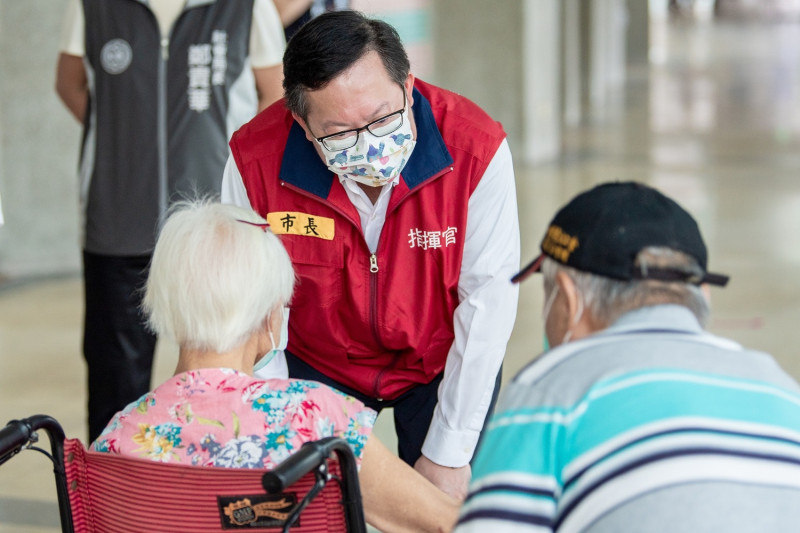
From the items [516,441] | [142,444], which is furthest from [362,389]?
[516,441]

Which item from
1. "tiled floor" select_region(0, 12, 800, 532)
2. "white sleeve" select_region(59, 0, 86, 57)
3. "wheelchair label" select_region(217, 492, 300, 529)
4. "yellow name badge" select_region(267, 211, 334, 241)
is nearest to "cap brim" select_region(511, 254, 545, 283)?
"wheelchair label" select_region(217, 492, 300, 529)

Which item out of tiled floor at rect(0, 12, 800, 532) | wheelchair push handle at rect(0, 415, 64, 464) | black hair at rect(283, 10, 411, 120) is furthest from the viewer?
tiled floor at rect(0, 12, 800, 532)

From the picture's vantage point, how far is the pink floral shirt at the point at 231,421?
163 cm

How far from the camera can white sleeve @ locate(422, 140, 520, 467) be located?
215 centimetres

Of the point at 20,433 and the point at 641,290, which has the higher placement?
Result: the point at 641,290

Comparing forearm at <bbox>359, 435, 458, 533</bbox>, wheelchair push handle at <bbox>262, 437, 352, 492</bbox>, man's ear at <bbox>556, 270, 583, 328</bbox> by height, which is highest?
man's ear at <bbox>556, 270, 583, 328</bbox>

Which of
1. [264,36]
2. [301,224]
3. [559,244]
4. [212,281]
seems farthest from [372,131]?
[264,36]

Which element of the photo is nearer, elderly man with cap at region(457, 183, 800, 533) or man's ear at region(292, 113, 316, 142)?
elderly man with cap at region(457, 183, 800, 533)

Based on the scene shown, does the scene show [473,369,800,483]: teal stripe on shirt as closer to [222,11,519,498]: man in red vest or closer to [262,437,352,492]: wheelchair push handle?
[262,437,352,492]: wheelchair push handle

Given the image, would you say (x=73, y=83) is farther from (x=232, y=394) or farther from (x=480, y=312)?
(x=232, y=394)

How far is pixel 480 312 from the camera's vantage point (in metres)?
2.15

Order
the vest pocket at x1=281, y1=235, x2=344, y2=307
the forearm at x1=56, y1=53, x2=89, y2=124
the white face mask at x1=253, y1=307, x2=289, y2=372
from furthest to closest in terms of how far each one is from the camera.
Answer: the forearm at x1=56, y1=53, x2=89, y2=124, the vest pocket at x1=281, y1=235, x2=344, y2=307, the white face mask at x1=253, y1=307, x2=289, y2=372

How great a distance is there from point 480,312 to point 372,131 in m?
0.43

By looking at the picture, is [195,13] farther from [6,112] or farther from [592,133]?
[592,133]
